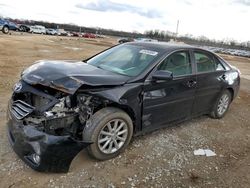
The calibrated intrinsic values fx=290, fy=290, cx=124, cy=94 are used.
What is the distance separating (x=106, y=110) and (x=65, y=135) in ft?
2.19

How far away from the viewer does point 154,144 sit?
15.6 ft

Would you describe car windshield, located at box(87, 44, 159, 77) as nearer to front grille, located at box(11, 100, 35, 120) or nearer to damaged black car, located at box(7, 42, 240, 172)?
damaged black car, located at box(7, 42, 240, 172)

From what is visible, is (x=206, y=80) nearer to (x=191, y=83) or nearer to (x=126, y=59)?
(x=191, y=83)

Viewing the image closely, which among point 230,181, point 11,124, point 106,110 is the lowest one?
point 230,181

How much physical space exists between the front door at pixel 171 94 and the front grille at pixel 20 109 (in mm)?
1632

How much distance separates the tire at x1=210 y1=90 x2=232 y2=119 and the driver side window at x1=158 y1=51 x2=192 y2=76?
4.72 feet

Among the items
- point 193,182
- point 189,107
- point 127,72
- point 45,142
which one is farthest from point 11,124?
point 189,107

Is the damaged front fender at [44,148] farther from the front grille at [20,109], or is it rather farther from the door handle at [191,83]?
the door handle at [191,83]

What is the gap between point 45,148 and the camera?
3.39 meters

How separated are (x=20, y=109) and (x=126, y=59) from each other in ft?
6.22

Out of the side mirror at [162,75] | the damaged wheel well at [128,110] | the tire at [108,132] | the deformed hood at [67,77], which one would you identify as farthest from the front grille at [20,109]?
the side mirror at [162,75]

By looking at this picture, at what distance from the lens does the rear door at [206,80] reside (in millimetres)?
5348

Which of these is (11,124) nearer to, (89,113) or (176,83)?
(89,113)

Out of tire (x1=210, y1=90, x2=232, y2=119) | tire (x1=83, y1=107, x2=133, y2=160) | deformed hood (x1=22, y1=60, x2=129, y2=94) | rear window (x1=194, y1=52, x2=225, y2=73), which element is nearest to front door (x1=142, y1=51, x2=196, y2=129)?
rear window (x1=194, y1=52, x2=225, y2=73)
